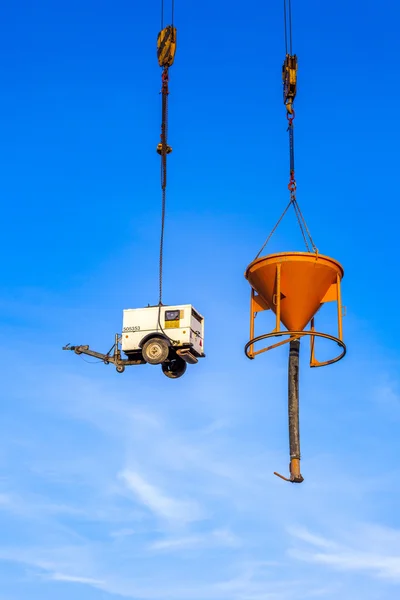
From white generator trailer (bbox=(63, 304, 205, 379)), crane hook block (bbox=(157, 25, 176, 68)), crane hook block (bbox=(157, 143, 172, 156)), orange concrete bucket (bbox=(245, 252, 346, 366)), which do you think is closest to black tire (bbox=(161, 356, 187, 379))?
white generator trailer (bbox=(63, 304, 205, 379))

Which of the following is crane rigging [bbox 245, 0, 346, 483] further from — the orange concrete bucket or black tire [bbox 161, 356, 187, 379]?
black tire [bbox 161, 356, 187, 379]

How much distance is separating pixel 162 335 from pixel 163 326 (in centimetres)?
33

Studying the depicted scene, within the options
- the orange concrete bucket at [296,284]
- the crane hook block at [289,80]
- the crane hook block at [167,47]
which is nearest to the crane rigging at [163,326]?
the crane hook block at [167,47]

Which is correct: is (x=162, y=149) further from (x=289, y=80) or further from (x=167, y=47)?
(x=289, y=80)

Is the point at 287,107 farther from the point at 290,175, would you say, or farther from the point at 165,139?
the point at 165,139

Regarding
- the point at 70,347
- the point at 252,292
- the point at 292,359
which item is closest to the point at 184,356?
the point at 70,347

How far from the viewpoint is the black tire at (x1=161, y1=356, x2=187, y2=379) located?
116 ft

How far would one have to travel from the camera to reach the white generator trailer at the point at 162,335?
3369 cm

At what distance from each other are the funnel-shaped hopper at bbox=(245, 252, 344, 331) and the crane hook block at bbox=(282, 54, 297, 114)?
6.14 meters

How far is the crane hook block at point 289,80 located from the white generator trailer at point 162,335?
7506mm

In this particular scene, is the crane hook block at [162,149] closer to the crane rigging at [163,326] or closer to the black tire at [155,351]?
the crane rigging at [163,326]

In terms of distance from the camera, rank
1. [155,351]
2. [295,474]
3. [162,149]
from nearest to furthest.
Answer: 1. [295,474]
2. [162,149]
3. [155,351]

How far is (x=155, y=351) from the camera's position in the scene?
33.8m

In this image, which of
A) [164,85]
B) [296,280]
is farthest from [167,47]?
[296,280]
